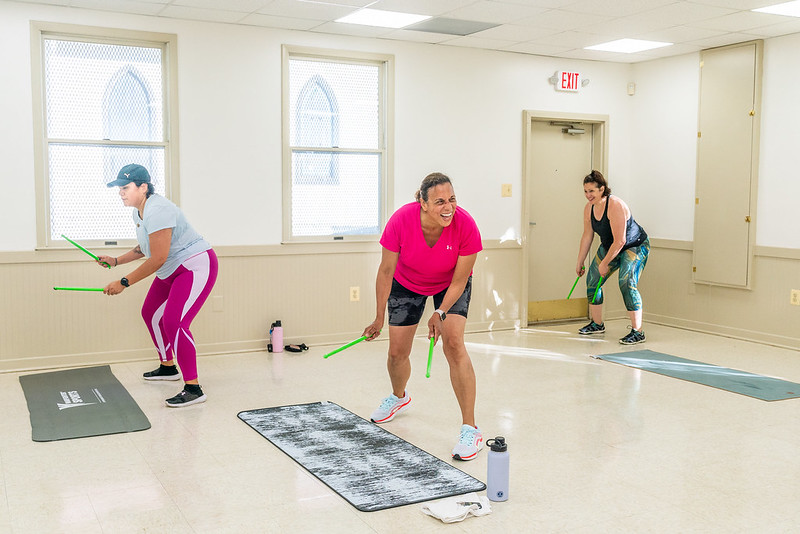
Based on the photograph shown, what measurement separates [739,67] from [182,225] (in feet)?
15.8

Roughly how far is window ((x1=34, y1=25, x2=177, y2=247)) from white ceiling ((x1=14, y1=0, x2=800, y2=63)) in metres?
0.31

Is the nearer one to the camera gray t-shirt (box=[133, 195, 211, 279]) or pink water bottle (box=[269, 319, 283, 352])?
gray t-shirt (box=[133, 195, 211, 279])

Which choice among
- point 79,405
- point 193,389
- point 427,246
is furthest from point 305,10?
point 79,405

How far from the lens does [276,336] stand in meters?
6.02

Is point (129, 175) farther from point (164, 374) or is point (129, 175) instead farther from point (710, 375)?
point (710, 375)

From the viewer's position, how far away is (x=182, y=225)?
179 inches

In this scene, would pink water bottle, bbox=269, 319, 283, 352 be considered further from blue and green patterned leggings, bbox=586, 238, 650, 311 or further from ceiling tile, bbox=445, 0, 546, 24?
blue and green patterned leggings, bbox=586, 238, 650, 311

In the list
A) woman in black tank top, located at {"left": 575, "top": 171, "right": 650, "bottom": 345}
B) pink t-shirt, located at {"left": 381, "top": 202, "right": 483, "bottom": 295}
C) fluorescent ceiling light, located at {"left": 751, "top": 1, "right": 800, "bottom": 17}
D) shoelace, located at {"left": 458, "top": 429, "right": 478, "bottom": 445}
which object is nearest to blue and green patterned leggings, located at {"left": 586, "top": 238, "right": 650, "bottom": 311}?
woman in black tank top, located at {"left": 575, "top": 171, "right": 650, "bottom": 345}

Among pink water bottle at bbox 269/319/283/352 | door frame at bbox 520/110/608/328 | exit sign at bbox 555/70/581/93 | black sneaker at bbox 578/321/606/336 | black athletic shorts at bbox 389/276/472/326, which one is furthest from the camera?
exit sign at bbox 555/70/581/93

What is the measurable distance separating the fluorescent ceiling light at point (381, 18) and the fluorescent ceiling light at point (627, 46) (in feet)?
6.03

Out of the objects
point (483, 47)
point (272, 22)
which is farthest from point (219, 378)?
point (483, 47)

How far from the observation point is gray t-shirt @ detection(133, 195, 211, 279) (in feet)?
14.4

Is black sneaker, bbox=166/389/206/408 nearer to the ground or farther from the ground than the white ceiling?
nearer to the ground

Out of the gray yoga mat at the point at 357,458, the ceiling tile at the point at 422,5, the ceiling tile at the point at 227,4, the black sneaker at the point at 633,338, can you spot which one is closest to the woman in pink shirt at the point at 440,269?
the gray yoga mat at the point at 357,458
